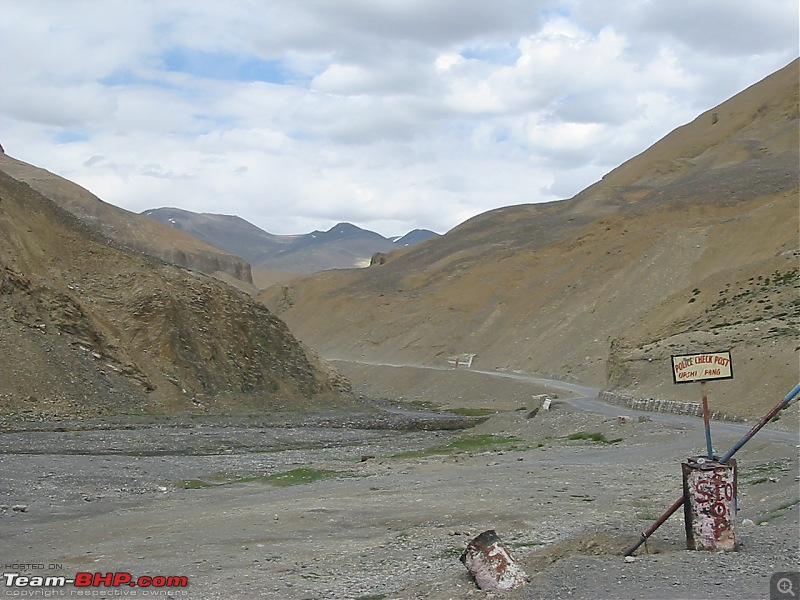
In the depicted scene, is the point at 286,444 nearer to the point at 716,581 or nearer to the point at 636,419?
the point at 636,419

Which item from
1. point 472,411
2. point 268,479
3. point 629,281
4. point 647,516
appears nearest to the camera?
point 647,516

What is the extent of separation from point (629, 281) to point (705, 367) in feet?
219

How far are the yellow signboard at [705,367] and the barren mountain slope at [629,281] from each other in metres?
21.7

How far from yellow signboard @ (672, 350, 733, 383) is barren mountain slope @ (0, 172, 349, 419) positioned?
33583 mm

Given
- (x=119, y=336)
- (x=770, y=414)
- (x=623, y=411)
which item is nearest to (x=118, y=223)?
(x=119, y=336)

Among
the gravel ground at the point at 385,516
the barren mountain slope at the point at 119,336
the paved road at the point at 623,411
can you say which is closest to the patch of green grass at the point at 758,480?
the gravel ground at the point at 385,516

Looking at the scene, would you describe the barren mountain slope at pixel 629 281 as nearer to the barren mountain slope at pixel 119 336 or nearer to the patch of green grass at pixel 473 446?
the patch of green grass at pixel 473 446

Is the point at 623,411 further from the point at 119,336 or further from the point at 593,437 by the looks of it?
the point at 119,336

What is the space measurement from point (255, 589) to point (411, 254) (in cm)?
12223

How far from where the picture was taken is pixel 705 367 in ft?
41.3

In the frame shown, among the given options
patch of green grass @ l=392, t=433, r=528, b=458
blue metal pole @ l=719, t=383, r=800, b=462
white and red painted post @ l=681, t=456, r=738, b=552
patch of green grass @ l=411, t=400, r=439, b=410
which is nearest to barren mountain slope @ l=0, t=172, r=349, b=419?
patch of green grass @ l=411, t=400, r=439, b=410

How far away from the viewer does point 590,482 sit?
69.8ft

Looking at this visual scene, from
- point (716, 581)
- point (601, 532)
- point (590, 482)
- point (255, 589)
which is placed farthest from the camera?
point (590, 482)

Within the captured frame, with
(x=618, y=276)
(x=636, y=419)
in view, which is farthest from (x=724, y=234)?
(x=636, y=419)
